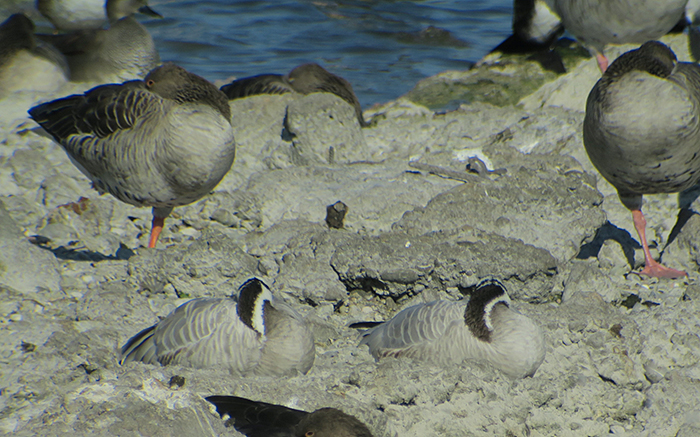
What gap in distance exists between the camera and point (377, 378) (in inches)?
156

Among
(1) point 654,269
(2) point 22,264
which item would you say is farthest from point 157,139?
(1) point 654,269

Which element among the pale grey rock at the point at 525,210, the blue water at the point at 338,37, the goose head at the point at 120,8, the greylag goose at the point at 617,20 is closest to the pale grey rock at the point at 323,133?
the pale grey rock at the point at 525,210

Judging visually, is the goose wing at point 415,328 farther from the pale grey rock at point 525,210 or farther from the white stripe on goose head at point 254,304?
the pale grey rock at point 525,210

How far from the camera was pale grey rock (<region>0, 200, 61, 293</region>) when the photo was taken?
4969 mm

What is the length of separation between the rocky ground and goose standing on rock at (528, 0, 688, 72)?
Result: 1755 millimetres

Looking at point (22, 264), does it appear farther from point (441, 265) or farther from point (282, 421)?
point (441, 265)

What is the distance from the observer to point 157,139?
5.43 m

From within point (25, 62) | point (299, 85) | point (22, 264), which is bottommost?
point (22, 264)

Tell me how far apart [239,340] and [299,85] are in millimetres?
4883

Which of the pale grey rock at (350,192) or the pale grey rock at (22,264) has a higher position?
the pale grey rock at (350,192)

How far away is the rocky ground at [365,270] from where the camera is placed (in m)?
3.84

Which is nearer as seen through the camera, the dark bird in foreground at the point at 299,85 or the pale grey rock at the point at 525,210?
the pale grey rock at the point at 525,210

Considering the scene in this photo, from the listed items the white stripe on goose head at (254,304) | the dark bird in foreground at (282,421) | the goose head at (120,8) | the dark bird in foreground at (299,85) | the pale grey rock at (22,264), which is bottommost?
the pale grey rock at (22,264)

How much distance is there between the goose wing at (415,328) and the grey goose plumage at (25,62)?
653 centimetres
